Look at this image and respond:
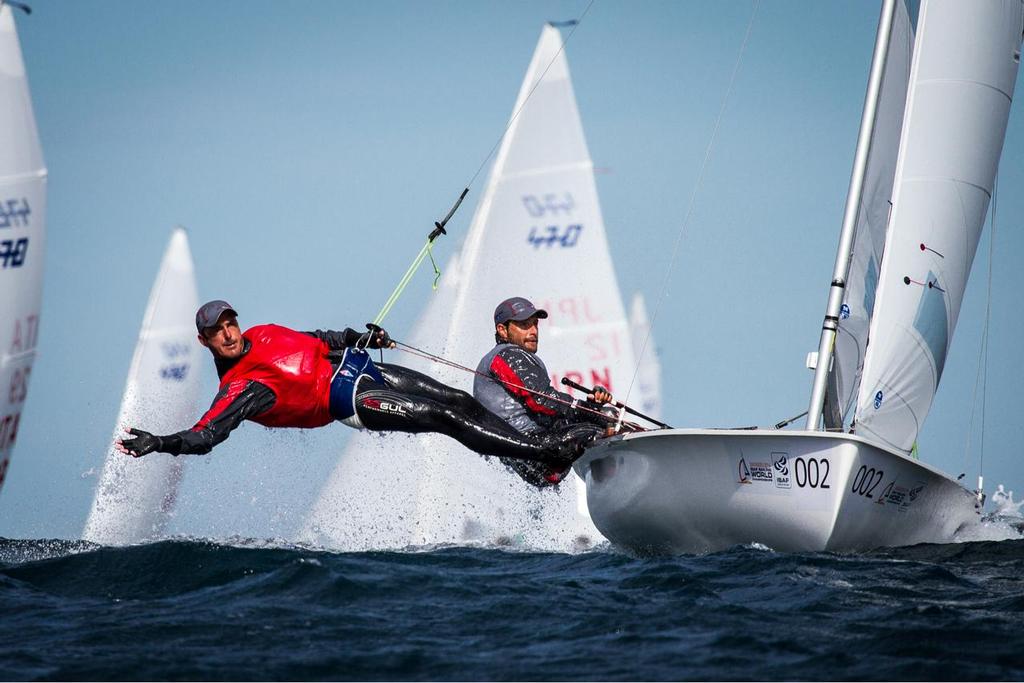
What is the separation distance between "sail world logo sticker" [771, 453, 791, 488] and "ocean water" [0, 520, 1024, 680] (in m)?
0.41

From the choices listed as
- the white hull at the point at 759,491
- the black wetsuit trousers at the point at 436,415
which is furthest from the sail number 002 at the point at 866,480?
the black wetsuit trousers at the point at 436,415

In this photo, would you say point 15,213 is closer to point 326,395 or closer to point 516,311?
point 326,395

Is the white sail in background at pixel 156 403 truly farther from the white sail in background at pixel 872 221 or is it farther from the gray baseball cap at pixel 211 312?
the white sail in background at pixel 872 221

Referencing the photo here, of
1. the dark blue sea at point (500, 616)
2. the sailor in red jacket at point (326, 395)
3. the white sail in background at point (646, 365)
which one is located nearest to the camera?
the dark blue sea at point (500, 616)

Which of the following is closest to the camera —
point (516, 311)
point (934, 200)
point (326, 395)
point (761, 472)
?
point (761, 472)

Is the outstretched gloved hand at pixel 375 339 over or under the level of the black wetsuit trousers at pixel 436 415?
over

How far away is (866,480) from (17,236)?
5.32 m

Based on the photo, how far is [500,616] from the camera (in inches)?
218

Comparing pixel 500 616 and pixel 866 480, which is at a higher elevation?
pixel 866 480

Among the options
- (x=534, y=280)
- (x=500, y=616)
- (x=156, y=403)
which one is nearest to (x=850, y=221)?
(x=500, y=616)

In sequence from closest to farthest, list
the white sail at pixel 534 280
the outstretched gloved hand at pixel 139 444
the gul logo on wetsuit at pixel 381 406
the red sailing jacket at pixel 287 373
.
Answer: the outstretched gloved hand at pixel 139 444 < the red sailing jacket at pixel 287 373 < the gul logo on wetsuit at pixel 381 406 < the white sail at pixel 534 280

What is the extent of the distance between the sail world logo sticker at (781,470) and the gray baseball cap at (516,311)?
1.99 meters

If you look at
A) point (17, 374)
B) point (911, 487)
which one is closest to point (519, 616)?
point (911, 487)

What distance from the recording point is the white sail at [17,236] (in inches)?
296
